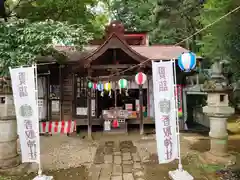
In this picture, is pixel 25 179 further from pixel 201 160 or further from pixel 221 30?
pixel 221 30

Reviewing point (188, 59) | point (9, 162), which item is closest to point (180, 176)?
point (188, 59)

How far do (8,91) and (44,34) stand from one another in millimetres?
2764

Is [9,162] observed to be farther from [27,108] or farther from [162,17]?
[162,17]

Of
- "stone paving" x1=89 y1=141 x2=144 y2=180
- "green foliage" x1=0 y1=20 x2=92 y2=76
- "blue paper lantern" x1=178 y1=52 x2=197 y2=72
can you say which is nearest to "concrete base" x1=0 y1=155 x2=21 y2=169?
"stone paving" x1=89 y1=141 x2=144 y2=180

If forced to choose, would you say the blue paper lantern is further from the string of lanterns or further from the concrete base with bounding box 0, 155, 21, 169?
the concrete base with bounding box 0, 155, 21, 169

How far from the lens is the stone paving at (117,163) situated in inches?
238

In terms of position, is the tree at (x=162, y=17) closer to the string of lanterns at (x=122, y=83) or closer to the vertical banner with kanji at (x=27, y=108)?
the string of lanterns at (x=122, y=83)

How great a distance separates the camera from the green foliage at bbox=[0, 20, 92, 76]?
744cm

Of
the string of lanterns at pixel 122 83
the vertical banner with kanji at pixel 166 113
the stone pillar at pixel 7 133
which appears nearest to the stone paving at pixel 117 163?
the vertical banner with kanji at pixel 166 113

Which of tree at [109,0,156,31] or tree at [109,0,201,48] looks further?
tree at [109,0,156,31]

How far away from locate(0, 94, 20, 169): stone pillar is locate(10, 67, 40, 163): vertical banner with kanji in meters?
1.11

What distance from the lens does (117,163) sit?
276 inches

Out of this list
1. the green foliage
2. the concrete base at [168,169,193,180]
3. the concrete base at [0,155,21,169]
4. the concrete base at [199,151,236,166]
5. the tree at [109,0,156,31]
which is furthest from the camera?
the tree at [109,0,156,31]

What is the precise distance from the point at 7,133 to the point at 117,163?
4094 millimetres
